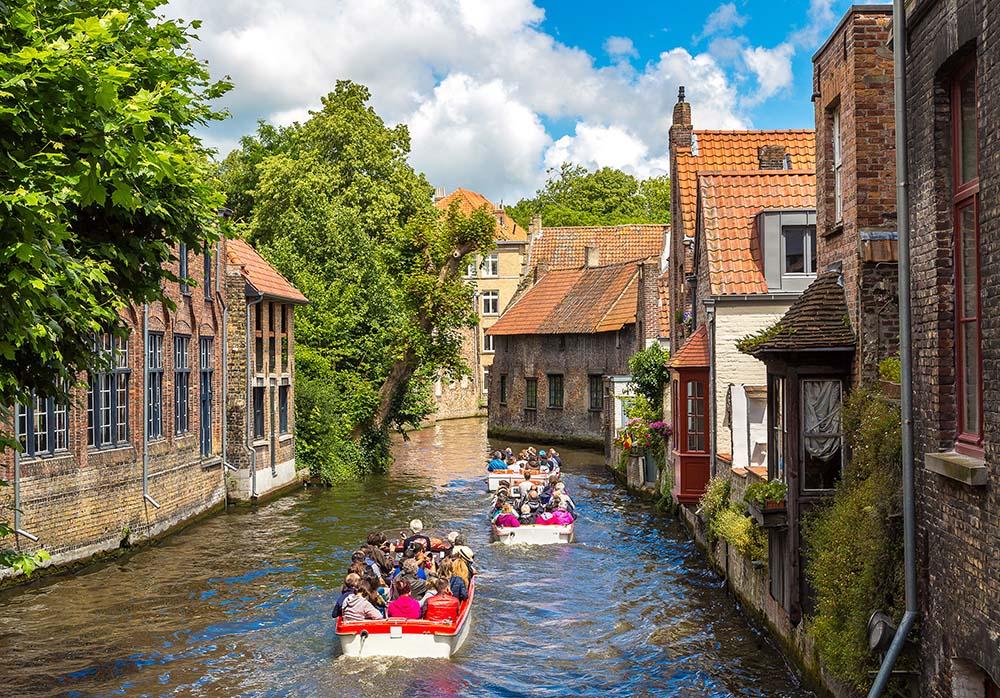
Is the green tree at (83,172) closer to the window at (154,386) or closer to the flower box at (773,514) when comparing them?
the flower box at (773,514)

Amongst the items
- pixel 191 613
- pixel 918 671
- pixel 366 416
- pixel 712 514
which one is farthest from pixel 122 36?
pixel 366 416

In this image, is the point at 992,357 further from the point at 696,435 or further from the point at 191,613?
the point at 696,435

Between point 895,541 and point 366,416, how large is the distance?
1084 inches

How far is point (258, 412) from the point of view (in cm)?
3116

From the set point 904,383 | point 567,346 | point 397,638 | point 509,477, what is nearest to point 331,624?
point 397,638

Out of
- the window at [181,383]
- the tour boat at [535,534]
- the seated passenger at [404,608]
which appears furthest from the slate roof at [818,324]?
the window at [181,383]

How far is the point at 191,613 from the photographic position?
725 inches

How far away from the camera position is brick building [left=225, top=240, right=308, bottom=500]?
2984 cm

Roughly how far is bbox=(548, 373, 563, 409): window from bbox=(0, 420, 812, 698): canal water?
74.5 ft

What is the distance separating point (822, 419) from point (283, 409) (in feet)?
74.4

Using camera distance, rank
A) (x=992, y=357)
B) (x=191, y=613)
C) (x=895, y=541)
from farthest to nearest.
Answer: (x=191, y=613) → (x=895, y=541) → (x=992, y=357)

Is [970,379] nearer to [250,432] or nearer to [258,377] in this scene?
[250,432]

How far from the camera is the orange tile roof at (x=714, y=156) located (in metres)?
29.3

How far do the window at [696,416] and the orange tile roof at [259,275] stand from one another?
40.4ft
